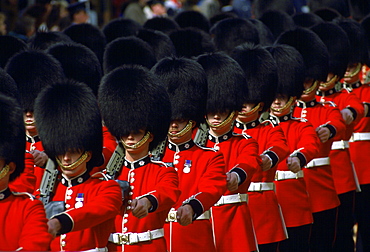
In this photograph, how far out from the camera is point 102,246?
3.56 m

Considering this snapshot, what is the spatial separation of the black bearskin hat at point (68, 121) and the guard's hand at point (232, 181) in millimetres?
747

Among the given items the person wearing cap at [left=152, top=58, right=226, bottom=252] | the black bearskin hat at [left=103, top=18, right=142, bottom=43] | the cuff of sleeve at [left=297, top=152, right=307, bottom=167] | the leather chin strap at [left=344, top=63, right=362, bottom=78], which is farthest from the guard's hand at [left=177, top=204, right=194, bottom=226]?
the black bearskin hat at [left=103, top=18, right=142, bottom=43]

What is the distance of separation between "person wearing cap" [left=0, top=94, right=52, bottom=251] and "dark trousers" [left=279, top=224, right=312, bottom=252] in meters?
2.36

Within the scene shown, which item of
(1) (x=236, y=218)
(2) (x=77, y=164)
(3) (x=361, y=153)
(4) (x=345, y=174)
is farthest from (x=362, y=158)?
(2) (x=77, y=164)

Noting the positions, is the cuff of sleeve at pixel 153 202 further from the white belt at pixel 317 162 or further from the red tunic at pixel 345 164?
the red tunic at pixel 345 164

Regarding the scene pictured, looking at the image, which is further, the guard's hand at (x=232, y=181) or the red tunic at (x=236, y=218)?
the red tunic at (x=236, y=218)

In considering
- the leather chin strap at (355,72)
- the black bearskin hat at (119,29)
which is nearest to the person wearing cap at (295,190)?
the leather chin strap at (355,72)

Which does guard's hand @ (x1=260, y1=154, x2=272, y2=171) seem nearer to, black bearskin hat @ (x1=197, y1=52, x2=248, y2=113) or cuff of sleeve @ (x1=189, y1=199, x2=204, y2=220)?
black bearskin hat @ (x1=197, y1=52, x2=248, y2=113)

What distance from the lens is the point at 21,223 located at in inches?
126

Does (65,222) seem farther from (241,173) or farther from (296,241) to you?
(296,241)

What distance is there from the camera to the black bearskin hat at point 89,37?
7055mm

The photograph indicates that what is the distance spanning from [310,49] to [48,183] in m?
3.35

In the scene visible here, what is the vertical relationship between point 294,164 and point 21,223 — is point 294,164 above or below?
above

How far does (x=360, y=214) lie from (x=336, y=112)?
3.83ft
